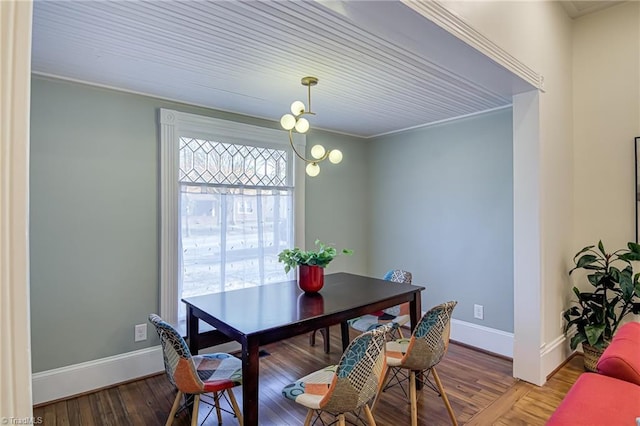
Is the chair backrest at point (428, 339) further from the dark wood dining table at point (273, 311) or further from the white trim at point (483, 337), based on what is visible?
the white trim at point (483, 337)

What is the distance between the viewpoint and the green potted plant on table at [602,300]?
267 cm

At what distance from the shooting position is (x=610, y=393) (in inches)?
63.1

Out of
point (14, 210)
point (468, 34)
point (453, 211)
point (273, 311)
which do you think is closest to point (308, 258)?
point (273, 311)

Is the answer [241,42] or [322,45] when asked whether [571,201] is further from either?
[241,42]

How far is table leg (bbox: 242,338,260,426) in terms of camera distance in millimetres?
1739

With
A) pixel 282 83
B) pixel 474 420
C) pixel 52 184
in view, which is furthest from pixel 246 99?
pixel 474 420

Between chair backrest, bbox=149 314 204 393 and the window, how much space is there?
1302 mm

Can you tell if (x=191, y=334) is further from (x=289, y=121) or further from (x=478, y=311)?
(x=478, y=311)

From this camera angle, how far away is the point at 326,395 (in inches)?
64.9

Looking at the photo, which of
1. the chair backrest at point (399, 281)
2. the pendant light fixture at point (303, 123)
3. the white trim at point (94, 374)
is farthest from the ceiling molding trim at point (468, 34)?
the white trim at point (94, 374)

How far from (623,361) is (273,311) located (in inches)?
72.5

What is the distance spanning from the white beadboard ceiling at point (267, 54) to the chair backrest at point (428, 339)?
4.76 feet

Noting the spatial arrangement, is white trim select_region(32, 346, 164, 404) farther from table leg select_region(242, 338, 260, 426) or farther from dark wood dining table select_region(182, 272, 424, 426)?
table leg select_region(242, 338, 260, 426)

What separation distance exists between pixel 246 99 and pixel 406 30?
1790 mm
